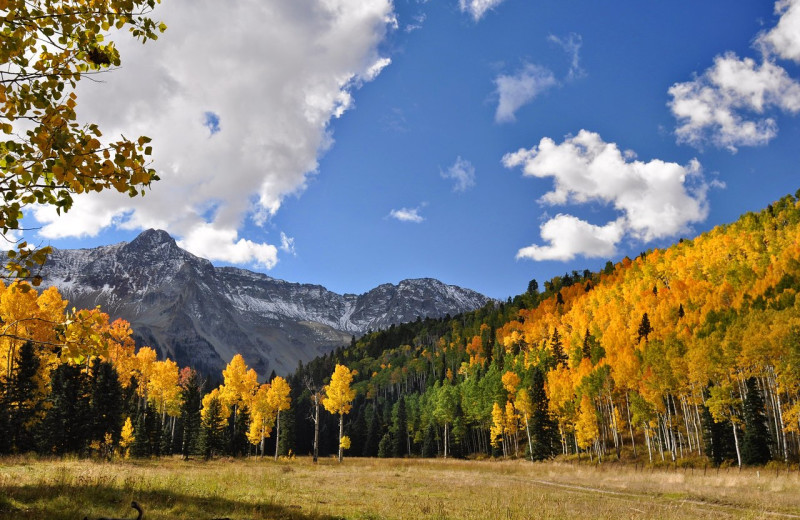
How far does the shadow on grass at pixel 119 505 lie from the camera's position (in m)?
9.93

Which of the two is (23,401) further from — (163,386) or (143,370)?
(143,370)

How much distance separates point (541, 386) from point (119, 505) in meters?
64.4

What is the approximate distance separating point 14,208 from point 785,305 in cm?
7469

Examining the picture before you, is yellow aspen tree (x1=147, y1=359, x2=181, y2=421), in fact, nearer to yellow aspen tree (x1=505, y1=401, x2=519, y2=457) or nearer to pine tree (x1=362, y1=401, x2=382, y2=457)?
pine tree (x1=362, y1=401, x2=382, y2=457)

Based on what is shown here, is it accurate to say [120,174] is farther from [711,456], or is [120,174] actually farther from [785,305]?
[785,305]

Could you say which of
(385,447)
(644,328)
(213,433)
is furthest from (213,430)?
(644,328)

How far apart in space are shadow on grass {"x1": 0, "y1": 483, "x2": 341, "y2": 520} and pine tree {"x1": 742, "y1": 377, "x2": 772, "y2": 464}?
47.1 metres

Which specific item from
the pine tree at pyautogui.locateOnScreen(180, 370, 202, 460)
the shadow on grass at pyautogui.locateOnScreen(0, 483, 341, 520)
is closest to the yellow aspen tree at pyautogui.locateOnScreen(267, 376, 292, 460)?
the pine tree at pyautogui.locateOnScreen(180, 370, 202, 460)

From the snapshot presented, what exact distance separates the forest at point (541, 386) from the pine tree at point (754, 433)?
0.36 feet

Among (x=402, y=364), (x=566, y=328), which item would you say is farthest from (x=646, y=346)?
(x=402, y=364)

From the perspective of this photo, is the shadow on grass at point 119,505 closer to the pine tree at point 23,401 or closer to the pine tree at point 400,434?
the pine tree at point 23,401

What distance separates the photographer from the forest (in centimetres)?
3556

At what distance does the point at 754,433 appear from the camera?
141 ft

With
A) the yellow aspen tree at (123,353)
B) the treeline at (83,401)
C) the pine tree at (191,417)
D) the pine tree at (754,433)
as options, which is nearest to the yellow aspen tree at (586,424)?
the pine tree at (754,433)
